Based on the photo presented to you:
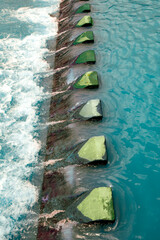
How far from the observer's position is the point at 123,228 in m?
4.62

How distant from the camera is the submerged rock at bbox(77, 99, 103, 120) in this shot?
6687 millimetres

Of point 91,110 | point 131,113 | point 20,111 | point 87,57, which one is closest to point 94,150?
point 91,110

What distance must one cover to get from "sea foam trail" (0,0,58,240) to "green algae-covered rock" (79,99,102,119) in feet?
4.53

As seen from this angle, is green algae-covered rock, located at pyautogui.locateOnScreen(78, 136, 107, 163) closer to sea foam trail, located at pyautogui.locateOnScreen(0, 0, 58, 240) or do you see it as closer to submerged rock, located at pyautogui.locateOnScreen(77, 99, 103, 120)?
submerged rock, located at pyautogui.locateOnScreen(77, 99, 103, 120)

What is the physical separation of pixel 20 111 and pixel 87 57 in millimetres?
2807

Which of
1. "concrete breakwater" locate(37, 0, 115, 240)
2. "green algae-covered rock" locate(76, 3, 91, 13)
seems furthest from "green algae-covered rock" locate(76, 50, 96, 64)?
"green algae-covered rock" locate(76, 3, 91, 13)

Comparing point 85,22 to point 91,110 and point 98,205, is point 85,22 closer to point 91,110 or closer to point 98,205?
point 91,110

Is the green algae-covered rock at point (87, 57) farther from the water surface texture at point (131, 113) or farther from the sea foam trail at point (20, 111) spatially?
the sea foam trail at point (20, 111)

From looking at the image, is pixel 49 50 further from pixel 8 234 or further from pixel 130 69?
pixel 8 234

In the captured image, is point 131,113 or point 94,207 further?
point 131,113

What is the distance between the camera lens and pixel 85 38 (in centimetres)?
983

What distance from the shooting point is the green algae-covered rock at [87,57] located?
28.7 feet

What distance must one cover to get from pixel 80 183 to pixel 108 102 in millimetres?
2618

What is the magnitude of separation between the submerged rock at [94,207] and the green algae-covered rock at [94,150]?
Answer: 0.78 m
